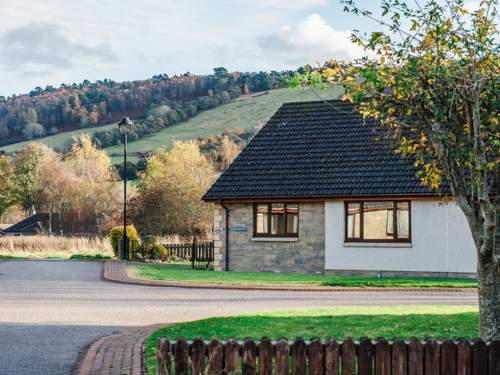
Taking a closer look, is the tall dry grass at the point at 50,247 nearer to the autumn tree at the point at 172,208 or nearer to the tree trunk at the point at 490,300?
the autumn tree at the point at 172,208

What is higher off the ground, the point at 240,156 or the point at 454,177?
the point at 240,156

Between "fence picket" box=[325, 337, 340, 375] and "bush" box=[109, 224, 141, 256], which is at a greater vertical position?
"bush" box=[109, 224, 141, 256]

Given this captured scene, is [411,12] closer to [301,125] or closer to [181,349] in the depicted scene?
[181,349]

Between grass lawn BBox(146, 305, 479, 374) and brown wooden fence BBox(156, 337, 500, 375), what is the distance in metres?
3.49

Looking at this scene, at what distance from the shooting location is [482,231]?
34.8 feet

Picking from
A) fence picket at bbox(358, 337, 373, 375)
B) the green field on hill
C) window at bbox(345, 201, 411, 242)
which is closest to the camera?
fence picket at bbox(358, 337, 373, 375)

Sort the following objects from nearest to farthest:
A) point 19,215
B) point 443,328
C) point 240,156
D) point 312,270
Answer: point 443,328 < point 312,270 < point 240,156 < point 19,215

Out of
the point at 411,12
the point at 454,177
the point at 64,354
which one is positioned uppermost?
the point at 411,12

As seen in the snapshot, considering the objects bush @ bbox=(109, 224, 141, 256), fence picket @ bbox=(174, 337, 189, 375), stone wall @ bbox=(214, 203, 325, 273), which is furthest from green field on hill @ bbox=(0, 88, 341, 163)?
fence picket @ bbox=(174, 337, 189, 375)

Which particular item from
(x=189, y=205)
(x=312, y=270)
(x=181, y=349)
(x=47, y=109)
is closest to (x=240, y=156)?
(x=312, y=270)

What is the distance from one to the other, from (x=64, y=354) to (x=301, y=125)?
23384mm

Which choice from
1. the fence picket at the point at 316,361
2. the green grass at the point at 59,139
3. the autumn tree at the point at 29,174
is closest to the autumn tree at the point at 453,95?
the fence picket at the point at 316,361

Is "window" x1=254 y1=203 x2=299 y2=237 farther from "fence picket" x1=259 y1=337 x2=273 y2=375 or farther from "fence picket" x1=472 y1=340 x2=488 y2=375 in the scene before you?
"fence picket" x1=259 y1=337 x2=273 y2=375

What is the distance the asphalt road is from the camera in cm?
1216
